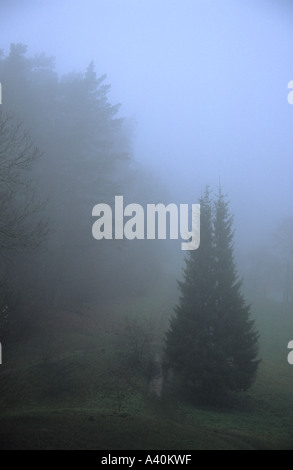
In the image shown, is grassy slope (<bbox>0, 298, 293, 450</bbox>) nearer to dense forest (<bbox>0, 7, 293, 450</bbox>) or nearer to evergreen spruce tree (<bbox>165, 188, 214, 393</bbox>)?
dense forest (<bbox>0, 7, 293, 450</bbox>)

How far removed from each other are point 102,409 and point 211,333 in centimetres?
547

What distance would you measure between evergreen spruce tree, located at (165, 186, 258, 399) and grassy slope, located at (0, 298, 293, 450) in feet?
3.84

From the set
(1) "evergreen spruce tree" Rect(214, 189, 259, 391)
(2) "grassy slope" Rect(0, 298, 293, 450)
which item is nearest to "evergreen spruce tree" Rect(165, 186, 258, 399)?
(1) "evergreen spruce tree" Rect(214, 189, 259, 391)

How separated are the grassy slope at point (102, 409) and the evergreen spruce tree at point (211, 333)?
3.84 ft

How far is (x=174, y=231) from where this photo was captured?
213 ft

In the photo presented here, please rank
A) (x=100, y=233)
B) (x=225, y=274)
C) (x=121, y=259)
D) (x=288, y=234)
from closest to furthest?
(x=225, y=274) < (x=100, y=233) < (x=121, y=259) < (x=288, y=234)

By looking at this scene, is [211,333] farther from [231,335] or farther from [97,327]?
[97,327]

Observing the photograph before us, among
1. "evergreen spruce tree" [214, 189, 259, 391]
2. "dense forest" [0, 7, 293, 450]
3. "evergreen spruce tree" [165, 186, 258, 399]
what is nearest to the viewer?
"dense forest" [0, 7, 293, 450]

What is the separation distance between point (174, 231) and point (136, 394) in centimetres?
5433

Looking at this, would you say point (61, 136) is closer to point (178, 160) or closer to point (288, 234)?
point (288, 234)

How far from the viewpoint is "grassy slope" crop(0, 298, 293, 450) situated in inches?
304

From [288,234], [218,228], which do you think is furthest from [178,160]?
[218,228]

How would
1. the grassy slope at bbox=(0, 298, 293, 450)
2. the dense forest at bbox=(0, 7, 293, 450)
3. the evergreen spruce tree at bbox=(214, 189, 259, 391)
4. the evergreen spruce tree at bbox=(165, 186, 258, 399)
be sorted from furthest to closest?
the evergreen spruce tree at bbox=(214, 189, 259, 391), the evergreen spruce tree at bbox=(165, 186, 258, 399), the dense forest at bbox=(0, 7, 293, 450), the grassy slope at bbox=(0, 298, 293, 450)

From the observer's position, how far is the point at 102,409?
32.7 feet
